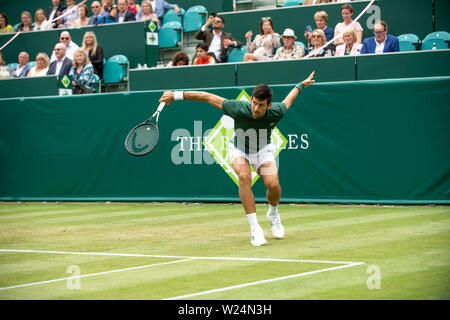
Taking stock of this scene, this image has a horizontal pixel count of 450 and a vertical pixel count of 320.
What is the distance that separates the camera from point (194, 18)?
2014 cm

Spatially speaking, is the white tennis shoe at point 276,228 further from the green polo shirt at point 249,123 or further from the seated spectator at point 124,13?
the seated spectator at point 124,13

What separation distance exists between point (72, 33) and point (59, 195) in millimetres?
5934

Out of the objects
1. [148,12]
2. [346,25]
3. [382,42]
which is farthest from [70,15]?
[382,42]

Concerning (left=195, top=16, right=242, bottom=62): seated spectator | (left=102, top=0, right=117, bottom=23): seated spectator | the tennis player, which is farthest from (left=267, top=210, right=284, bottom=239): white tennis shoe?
(left=102, top=0, right=117, bottom=23): seated spectator

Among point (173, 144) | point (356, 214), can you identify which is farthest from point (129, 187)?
point (356, 214)

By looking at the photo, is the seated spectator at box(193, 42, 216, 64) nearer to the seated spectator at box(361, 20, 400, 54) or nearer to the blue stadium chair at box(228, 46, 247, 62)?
the blue stadium chair at box(228, 46, 247, 62)

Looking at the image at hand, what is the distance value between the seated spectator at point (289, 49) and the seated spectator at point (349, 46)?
80 centimetres

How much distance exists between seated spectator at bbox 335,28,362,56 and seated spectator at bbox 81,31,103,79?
643cm

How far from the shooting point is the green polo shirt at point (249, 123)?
29.9ft

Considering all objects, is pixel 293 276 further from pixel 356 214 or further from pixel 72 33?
pixel 72 33

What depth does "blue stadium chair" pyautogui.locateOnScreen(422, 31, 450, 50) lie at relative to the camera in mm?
14859

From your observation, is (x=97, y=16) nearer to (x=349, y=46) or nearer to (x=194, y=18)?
(x=194, y=18)

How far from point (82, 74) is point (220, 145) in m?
4.74
